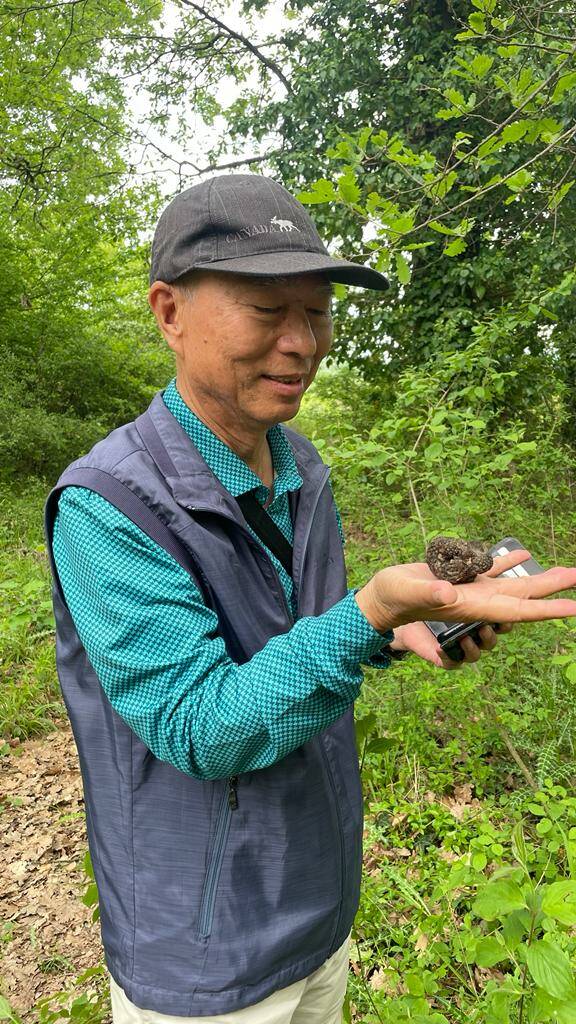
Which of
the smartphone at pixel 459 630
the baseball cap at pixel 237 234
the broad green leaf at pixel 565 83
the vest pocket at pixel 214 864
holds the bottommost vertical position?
the vest pocket at pixel 214 864

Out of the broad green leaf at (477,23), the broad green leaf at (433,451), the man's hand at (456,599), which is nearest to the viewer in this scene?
the man's hand at (456,599)

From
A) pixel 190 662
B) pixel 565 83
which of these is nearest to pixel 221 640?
pixel 190 662

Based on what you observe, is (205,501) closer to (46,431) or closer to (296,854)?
(296,854)

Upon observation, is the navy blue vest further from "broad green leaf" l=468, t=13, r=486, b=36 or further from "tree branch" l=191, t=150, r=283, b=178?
"tree branch" l=191, t=150, r=283, b=178

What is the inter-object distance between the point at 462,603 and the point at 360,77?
8338 millimetres

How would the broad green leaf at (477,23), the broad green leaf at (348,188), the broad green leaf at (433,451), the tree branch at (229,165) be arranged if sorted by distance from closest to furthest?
the broad green leaf at (348,188) → the broad green leaf at (477,23) → the broad green leaf at (433,451) → the tree branch at (229,165)

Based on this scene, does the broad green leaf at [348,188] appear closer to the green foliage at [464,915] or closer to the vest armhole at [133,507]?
the vest armhole at [133,507]

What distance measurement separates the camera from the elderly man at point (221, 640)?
1.04 metres

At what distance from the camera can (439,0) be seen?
738cm

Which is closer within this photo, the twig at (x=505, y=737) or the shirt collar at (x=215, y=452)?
the shirt collar at (x=215, y=452)

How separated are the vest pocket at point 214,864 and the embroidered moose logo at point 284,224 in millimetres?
1036

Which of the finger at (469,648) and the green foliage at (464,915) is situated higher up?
the finger at (469,648)

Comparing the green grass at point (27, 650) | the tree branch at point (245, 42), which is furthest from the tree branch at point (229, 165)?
the green grass at point (27, 650)

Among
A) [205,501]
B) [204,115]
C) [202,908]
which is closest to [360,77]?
[204,115]
